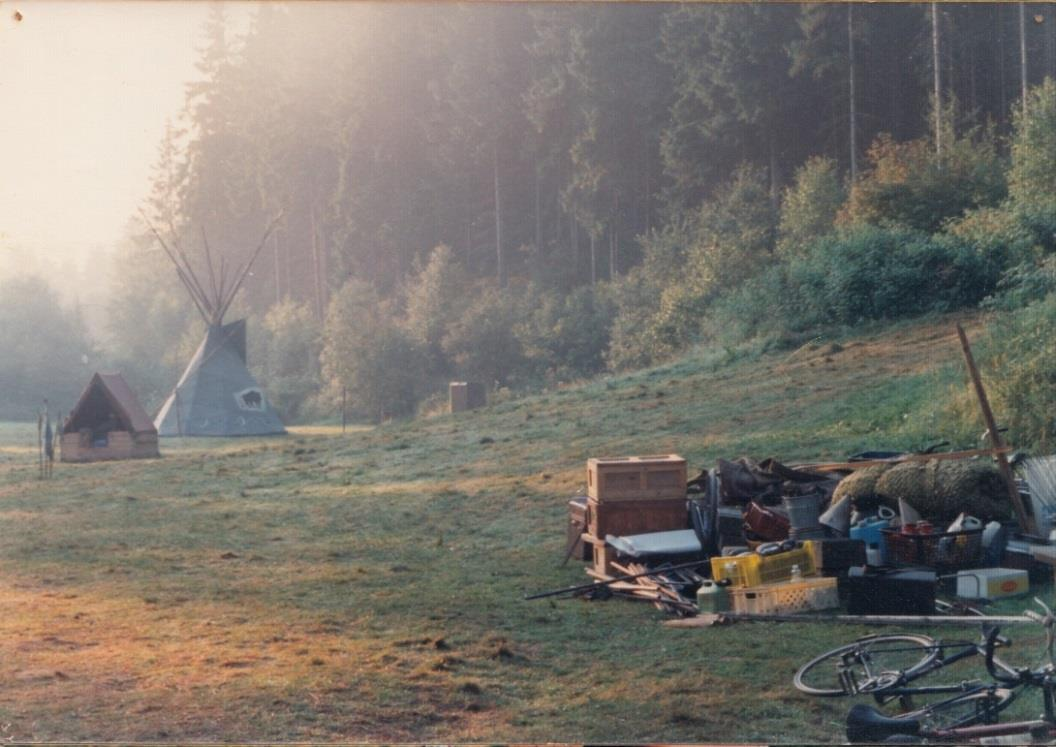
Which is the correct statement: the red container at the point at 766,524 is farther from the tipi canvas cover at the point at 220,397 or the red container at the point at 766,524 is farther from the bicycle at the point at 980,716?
the tipi canvas cover at the point at 220,397

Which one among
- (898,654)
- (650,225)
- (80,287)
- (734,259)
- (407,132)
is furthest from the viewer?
(734,259)

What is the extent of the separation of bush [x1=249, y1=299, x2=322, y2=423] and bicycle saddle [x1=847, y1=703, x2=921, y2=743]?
15.3 feet

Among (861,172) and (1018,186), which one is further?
(1018,186)

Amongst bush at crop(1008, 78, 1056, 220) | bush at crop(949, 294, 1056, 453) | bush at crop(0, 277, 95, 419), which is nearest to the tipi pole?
bush at crop(0, 277, 95, 419)

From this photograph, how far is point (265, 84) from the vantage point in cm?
751

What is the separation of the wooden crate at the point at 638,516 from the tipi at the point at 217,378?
2.24 m

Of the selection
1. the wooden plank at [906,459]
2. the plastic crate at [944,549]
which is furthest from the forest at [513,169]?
the plastic crate at [944,549]

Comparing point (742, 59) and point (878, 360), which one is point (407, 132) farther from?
point (878, 360)

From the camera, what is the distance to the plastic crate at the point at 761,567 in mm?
6367

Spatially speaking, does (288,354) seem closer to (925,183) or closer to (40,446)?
(40,446)

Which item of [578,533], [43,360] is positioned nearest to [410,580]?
[578,533]

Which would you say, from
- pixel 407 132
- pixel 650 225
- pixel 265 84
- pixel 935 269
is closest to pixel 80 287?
pixel 265 84

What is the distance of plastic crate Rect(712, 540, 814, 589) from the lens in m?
6.37

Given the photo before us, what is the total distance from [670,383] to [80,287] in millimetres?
5225
